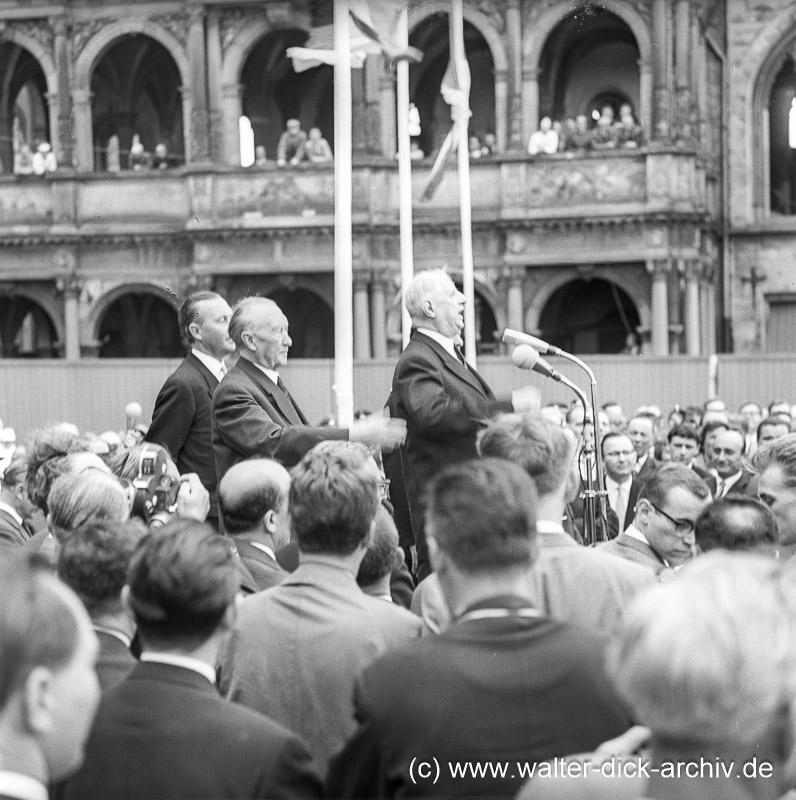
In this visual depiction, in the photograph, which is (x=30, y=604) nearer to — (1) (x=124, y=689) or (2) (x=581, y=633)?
(1) (x=124, y=689)

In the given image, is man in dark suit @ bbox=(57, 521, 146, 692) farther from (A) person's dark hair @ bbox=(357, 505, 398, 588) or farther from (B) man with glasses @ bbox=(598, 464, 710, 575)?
(B) man with glasses @ bbox=(598, 464, 710, 575)

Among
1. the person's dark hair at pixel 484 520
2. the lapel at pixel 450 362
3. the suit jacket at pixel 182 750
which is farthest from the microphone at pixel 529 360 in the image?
the suit jacket at pixel 182 750

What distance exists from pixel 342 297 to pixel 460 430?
2.55 meters

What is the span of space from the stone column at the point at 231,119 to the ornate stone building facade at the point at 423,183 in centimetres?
4

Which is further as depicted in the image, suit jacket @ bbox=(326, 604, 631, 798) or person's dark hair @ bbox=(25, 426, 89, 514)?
person's dark hair @ bbox=(25, 426, 89, 514)

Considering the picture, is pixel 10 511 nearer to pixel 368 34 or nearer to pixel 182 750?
pixel 182 750

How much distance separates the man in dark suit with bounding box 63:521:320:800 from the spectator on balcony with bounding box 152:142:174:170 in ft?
101

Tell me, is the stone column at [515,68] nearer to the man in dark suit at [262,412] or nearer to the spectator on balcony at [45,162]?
the spectator on balcony at [45,162]

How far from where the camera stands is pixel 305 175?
31.3 metres

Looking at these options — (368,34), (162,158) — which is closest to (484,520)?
(368,34)

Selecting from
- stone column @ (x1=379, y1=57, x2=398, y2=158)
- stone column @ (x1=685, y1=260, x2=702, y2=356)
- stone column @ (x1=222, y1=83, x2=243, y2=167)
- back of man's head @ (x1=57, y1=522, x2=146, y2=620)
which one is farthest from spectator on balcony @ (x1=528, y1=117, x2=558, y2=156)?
back of man's head @ (x1=57, y1=522, x2=146, y2=620)

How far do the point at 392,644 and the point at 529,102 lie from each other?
1089 inches

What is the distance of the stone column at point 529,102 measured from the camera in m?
31.1

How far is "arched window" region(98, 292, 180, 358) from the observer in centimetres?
3569
